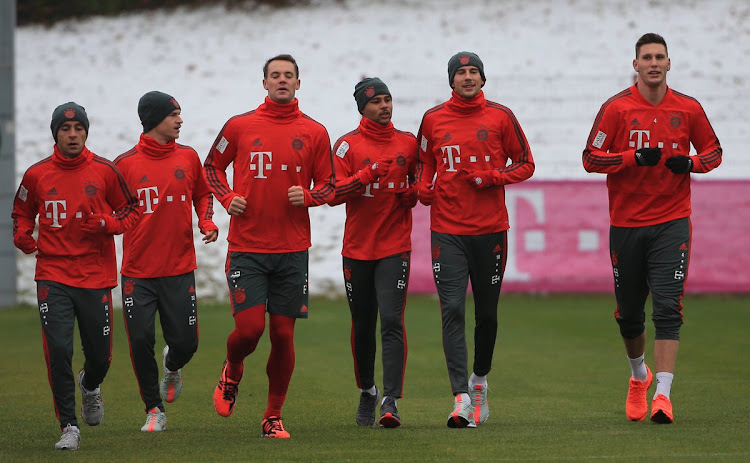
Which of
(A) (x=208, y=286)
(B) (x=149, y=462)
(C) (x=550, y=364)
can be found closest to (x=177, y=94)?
(A) (x=208, y=286)

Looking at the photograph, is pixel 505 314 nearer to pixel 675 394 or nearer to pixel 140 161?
pixel 675 394

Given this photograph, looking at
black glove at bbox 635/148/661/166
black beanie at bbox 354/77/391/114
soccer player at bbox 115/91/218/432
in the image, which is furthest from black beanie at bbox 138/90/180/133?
black glove at bbox 635/148/661/166

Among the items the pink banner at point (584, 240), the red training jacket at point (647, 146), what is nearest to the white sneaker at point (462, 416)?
the red training jacket at point (647, 146)

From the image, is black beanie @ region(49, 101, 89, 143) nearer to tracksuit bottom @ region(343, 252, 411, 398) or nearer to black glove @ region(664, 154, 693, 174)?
tracksuit bottom @ region(343, 252, 411, 398)

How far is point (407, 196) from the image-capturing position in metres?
8.28

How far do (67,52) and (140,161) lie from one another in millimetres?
15365

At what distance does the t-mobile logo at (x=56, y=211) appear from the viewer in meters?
7.54

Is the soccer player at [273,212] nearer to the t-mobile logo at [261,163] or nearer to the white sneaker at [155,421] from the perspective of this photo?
the t-mobile logo at [261,163]

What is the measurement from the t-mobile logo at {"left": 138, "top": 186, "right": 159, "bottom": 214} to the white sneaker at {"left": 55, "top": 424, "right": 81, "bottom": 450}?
165 cm

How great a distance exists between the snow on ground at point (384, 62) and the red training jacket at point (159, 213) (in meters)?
12.5

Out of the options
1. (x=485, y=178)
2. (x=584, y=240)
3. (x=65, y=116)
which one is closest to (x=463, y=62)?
(x=485, y=178)

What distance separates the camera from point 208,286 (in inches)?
789

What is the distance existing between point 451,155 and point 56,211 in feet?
8.53

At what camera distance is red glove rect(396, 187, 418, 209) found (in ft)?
27.1
